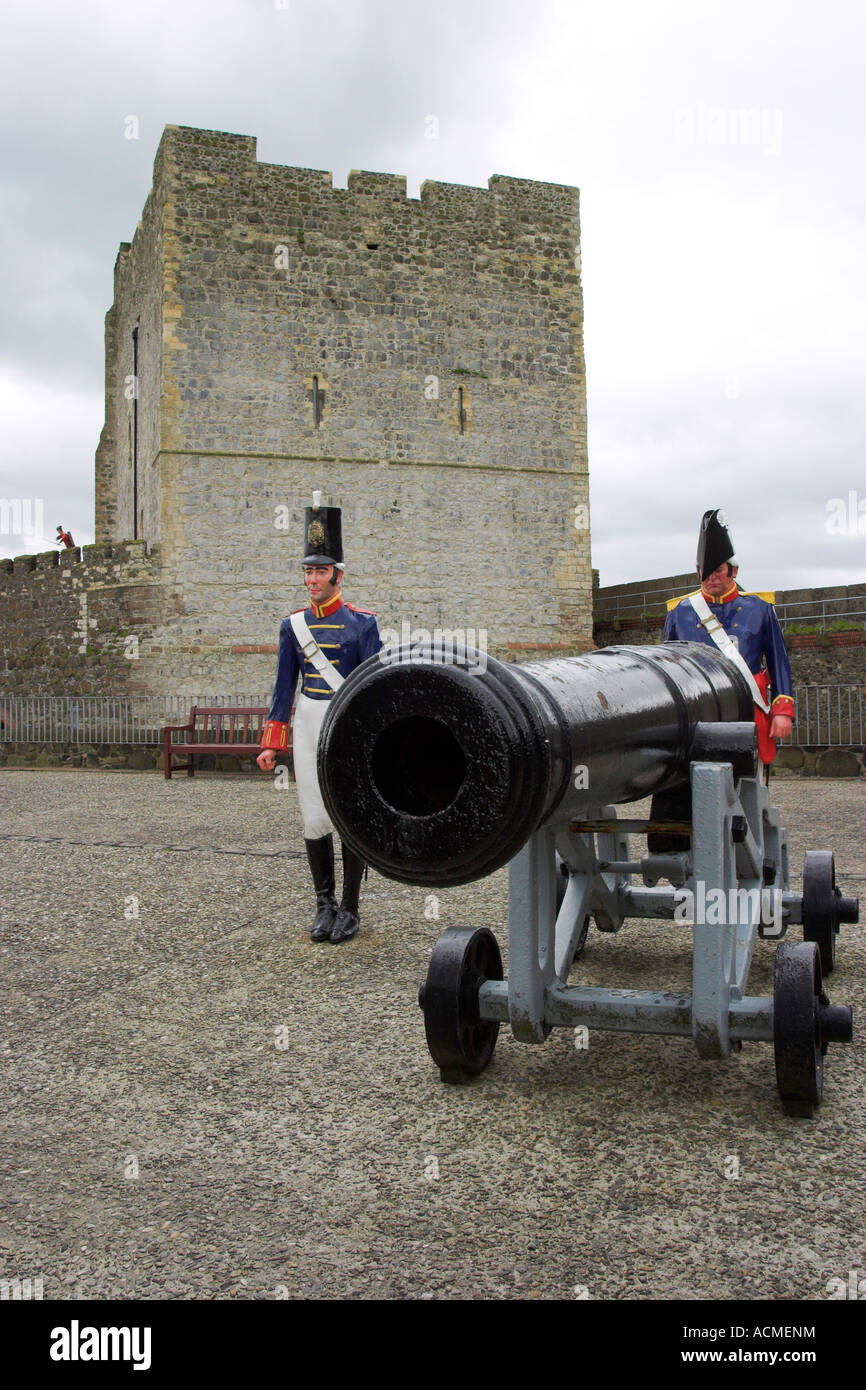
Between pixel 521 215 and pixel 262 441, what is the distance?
6.90 m

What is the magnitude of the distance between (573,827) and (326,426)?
1741 centimetres

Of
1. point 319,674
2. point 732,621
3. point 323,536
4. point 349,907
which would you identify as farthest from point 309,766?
point 732,621

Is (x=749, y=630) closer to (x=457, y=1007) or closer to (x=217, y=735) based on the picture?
(x=457, y=1007)

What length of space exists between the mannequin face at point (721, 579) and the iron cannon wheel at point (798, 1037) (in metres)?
2.19

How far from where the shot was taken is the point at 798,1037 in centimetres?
280

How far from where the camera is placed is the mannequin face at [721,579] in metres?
4.73

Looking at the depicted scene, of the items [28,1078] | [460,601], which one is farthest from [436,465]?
[28,1078]

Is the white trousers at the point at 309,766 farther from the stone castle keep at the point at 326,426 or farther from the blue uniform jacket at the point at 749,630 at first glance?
the stone castle keep at the point at 326,426

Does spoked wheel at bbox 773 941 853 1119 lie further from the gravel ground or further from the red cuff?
the red cuff

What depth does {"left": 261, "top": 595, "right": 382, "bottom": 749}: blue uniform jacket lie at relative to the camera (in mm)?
5219

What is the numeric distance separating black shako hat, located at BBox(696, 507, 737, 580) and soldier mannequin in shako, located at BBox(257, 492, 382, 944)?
1563mm

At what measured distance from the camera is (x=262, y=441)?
19266mm
